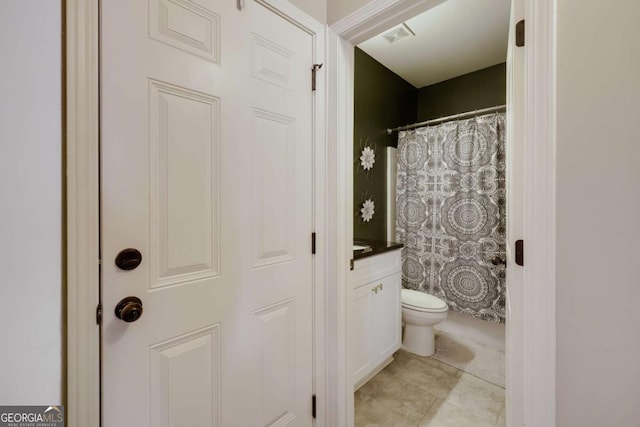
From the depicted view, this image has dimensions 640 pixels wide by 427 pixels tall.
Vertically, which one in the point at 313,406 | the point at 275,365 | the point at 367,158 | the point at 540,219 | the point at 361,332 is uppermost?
the point at 367,158

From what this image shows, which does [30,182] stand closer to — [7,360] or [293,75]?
[7,360]

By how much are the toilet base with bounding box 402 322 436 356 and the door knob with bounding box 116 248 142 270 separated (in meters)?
2.14

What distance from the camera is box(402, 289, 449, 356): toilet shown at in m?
2.05

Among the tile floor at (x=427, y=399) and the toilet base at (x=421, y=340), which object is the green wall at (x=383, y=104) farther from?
the tile floor at (x=427, y=399)

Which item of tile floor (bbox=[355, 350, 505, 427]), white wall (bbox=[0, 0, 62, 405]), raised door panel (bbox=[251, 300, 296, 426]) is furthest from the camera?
tile floor (bbox=[355, 350, 505, 427])

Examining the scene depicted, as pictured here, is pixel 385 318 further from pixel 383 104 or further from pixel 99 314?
pixel 383 104

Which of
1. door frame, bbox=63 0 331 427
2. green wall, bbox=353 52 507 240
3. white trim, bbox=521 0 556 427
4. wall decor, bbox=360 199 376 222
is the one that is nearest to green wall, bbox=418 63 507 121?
green wall, bbox=353 52 507 240

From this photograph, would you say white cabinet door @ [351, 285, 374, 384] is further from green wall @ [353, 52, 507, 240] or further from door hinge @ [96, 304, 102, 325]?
door hinge @ [96, 304, 102, 325]

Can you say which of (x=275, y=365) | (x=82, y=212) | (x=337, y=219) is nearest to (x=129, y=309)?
(x=82, y=212)

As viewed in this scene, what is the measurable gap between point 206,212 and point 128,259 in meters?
0.26

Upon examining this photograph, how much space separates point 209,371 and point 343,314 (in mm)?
632

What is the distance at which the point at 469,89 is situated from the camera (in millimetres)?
2721

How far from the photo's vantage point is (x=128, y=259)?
708 mm

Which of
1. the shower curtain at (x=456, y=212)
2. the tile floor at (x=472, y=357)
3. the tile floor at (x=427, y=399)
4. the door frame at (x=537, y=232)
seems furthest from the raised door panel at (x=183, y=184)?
the shower curtain at (x=456, y=212)
